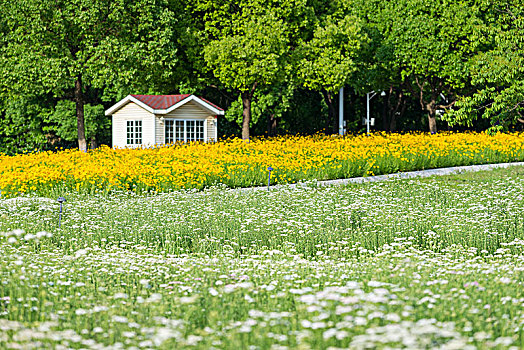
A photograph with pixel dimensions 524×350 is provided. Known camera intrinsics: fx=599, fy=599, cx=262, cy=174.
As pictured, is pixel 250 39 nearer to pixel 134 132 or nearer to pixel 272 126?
pixel 134 132

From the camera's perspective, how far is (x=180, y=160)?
1712 cm

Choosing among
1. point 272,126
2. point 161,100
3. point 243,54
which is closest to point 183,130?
point 161,100

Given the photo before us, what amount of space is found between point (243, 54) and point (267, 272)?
19960 millimetres

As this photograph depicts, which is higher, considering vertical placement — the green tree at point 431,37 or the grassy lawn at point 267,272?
the green tree at point 431,37

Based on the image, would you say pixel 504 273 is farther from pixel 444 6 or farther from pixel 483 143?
pixel 444 6

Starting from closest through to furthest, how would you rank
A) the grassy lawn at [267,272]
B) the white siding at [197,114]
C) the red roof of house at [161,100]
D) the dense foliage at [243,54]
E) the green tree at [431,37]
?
the grassy lawn at [267,272] → the dense foliage at [243,54] → the red roof of house at [161,100] → the white siding at [197,114] → the green tree at [431,37]

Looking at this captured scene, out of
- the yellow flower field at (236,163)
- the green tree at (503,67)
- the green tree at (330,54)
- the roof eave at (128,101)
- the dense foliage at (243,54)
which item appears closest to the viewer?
the yellow flower field at (236,163)

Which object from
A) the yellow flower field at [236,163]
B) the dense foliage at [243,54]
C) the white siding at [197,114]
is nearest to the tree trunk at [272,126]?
the dense foliage at [243,54]

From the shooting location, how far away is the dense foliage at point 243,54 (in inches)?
936

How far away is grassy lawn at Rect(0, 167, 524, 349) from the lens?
3.81 meters

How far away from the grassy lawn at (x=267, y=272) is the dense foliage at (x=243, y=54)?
42.9 ft

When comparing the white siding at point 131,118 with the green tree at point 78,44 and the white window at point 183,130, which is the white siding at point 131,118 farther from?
the green tree at point 78,44

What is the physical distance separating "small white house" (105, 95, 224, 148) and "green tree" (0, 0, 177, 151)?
1.31 meters

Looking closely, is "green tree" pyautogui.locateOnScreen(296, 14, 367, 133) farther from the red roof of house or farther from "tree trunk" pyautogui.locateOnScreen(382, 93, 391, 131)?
"tree trunk" pyautogui.locateOnScreen(382, 93, 391, 131)
